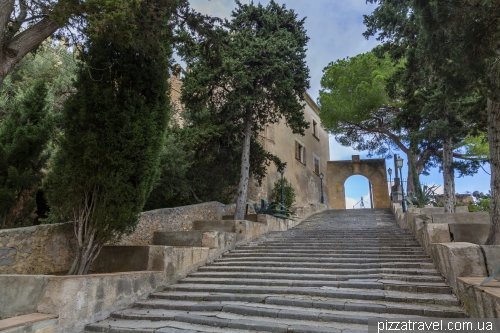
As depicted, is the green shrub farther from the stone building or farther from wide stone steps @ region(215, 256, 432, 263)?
wide stone steps @ region(215, 256, 432, 263)

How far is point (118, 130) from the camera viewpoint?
4891 millimetres

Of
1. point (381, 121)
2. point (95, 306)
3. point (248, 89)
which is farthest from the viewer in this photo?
point (381, 121)

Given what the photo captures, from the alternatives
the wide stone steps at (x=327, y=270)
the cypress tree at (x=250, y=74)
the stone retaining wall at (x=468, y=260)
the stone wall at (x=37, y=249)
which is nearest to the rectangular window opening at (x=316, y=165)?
the cypress tree at (x=250, y=74)

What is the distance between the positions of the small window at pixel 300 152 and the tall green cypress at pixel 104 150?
13.0 m

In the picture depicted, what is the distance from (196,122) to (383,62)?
32.6 feet

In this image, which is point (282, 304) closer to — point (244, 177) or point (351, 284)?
point (351, 284)

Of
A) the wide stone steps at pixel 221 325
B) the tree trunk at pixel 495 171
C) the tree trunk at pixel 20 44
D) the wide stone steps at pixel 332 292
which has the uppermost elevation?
the tree trunk at pixel 20 44

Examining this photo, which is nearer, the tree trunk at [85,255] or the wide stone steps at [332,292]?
the wide stone steps at [332,292]

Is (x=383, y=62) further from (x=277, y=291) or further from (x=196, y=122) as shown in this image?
(x=277, y=291)

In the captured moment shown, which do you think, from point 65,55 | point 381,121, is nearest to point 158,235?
point 65,55

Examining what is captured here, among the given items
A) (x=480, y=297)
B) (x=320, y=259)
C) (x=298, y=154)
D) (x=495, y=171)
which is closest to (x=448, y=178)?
(x=495, y=171)

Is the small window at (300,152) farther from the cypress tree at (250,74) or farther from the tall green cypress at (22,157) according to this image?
the tall green cypress at (22,157)

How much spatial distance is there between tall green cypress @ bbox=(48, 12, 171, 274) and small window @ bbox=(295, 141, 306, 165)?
1299cm

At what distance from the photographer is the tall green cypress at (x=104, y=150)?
4633 millimetres
